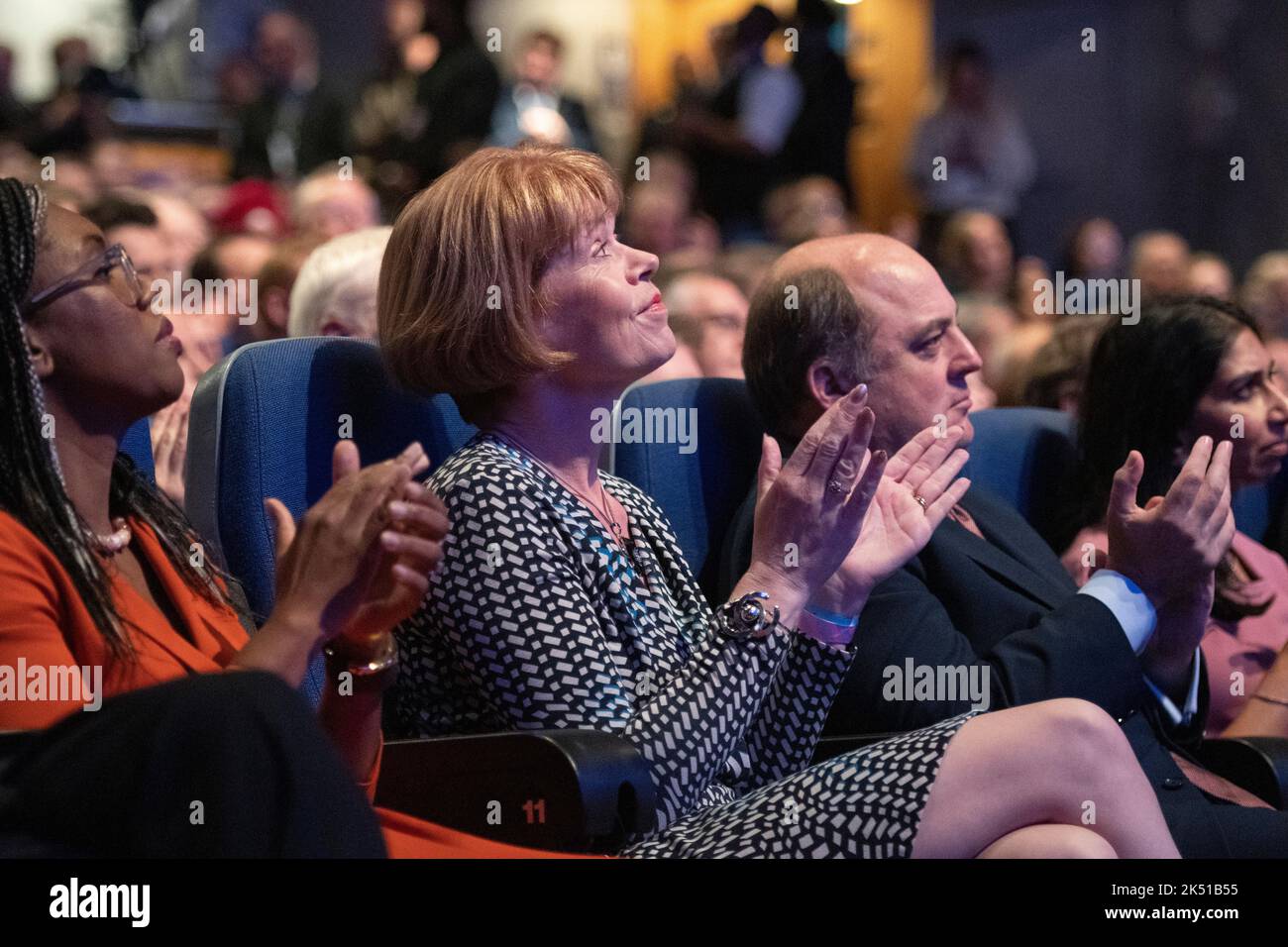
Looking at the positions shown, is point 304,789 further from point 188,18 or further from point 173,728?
point 188,18

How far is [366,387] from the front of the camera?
208 cm

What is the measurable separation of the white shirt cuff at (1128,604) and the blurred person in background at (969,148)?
15.5 ft

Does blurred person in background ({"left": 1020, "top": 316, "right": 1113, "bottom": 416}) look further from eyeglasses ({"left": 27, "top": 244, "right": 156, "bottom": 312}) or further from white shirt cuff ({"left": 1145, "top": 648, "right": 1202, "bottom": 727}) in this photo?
eyeglasses ({"left": 27, "top": 244, "right": 156, "bottom": 312})

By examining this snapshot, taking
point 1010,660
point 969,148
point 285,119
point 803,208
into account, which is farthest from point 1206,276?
point 1010,660

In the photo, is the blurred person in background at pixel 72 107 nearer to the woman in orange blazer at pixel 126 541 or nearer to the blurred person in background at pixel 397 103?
the blurred person in background at pixel 397 103

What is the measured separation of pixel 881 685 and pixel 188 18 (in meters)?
6.73

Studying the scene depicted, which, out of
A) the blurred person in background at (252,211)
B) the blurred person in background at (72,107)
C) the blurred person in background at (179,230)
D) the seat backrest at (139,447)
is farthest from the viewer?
the blurred person in background at (72,107)

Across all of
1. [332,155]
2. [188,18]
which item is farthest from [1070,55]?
[188,18]

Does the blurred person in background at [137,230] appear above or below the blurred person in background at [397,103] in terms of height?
below

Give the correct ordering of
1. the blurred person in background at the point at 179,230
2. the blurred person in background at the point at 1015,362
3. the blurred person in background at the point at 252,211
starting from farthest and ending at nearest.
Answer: the blurred person in background at the point at 252,211, the blurred person in background at the point at 179,230, the blurred person in background at the point at 1015,362

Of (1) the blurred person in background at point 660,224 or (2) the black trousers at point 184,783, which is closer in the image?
(2) the black trousers at point 184,783

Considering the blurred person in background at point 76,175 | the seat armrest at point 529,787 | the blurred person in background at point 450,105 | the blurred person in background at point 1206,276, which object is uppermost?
the blurred person in background at point 450,105

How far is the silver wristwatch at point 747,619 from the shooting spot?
5.64ft

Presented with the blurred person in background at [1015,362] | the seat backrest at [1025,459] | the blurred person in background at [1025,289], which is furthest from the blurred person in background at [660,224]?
the seat backrest at [1025,459]
